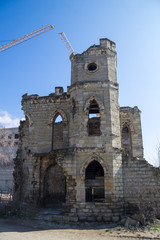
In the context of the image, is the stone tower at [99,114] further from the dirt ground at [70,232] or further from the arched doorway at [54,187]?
the arched doorway at [54,187]

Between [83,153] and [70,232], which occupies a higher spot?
[83,153]

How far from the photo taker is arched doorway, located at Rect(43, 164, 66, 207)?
16188 millimetres

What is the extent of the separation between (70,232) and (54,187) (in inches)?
270

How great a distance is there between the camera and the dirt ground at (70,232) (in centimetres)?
940

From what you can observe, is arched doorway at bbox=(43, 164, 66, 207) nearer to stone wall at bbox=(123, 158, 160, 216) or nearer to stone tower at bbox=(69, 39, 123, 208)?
stone tower at bbox=(69, 39, 123, 208)

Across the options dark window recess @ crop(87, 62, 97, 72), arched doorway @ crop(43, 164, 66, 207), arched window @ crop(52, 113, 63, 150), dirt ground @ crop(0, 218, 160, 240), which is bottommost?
dirt ground @ crop(0, 218, 160, 240)

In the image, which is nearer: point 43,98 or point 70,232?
point 70,232

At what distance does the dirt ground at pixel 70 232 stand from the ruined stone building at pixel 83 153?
0.87m

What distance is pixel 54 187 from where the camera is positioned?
55.7ft

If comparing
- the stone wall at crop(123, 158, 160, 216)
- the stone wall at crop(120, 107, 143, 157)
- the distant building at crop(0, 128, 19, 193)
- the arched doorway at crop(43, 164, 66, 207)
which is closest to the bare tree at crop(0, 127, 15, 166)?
the distant building at crop(0, 128, 19, 193)

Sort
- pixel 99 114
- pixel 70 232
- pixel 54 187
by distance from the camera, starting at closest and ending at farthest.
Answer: pixel 70 232, pixel 99 114, pixel 54 187

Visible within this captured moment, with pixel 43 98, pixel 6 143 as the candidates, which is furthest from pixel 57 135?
pixel 6 143

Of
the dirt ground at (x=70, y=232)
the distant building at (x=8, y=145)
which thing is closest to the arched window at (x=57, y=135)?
the dirt ground at (x=70, y=232)

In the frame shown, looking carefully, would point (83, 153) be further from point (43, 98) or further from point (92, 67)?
point (43, 98)
